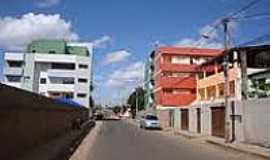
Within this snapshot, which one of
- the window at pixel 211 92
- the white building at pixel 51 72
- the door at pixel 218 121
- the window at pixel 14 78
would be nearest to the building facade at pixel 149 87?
the white building at pixel 51 72

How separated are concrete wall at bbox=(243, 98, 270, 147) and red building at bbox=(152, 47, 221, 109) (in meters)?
57.3

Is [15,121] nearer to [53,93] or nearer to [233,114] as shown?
[233,114]

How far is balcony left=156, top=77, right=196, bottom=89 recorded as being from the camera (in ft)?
283

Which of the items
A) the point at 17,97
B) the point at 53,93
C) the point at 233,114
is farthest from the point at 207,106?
the point at 53,93

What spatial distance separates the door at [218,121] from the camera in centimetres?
3447

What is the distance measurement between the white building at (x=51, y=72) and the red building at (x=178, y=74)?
20.8 m

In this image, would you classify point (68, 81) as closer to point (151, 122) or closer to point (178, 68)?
point (178, 68)

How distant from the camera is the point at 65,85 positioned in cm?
10175

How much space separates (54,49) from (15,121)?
92399 millimetres

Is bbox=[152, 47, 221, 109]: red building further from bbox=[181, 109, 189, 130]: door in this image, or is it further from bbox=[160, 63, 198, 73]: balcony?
bbox=[181, 109, 189, 130]: door

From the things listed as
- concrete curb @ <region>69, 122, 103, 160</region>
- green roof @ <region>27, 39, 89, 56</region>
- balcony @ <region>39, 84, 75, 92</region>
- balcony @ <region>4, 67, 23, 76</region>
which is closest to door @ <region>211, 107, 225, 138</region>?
concrete curb @ <region>69, 122, 103, 160</region>

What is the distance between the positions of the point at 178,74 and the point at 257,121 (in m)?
61.3

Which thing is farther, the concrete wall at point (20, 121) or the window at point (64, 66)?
the window at point (64, 66)

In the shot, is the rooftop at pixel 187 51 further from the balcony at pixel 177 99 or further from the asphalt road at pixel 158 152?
the asphalt road at pixel 158 152
